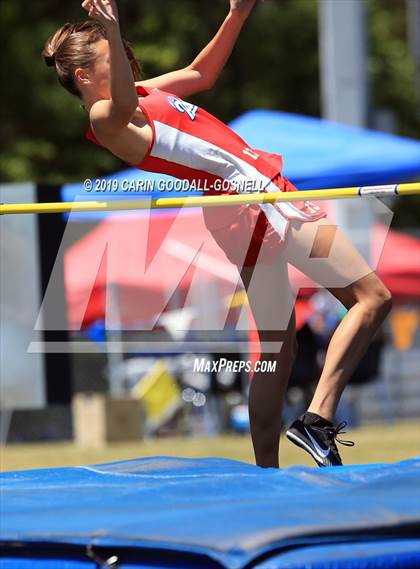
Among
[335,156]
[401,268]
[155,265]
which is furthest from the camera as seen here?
[401,268]

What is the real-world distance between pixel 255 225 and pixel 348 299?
413 millimetres

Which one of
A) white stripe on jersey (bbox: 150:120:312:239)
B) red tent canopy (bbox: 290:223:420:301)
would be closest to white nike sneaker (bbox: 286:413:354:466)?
white stripe on jersey (bbox: 150:120:312:239)

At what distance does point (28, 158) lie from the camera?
21344 mm

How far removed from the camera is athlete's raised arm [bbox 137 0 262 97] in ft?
16.0

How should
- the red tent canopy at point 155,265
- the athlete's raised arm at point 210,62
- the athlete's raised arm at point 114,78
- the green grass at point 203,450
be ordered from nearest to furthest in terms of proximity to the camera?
1. the athlete's raised arm at point 114,78
2. the athlete's raised arm at point 210,62
3. the red tent canopy at point 155,265
4. the green grass at point 203,450

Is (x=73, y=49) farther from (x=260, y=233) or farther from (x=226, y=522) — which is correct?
(x=226, y=522)

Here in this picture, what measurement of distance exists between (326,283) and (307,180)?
15.6 ft

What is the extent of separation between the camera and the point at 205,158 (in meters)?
4.46

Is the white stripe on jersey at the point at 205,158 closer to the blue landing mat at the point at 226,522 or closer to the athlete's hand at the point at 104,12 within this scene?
the athlete's hand at the point at 104,12

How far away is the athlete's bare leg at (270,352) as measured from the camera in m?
4.52

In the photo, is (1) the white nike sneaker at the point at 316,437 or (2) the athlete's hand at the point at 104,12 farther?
(1) the white nike sneaker at the point at 316,437

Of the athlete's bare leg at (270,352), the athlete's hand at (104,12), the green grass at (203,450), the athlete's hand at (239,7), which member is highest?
the green grass at (203,450)

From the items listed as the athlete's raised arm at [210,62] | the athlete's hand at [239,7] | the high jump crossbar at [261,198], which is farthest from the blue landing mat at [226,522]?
the athlete's hand at [239,7]

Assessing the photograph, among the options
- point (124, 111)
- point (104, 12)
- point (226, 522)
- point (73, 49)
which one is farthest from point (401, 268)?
point (226, 522)
